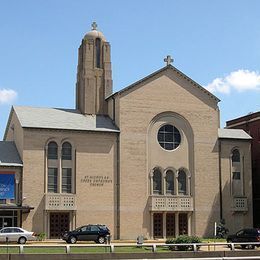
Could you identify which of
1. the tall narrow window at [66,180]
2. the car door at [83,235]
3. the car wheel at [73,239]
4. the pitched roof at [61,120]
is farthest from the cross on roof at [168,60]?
the car wheel at [73,239]

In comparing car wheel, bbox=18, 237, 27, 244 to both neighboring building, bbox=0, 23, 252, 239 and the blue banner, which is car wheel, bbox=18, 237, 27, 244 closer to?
neighboring building, bbox=0, 23, 252, 239

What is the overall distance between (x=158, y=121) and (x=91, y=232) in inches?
621

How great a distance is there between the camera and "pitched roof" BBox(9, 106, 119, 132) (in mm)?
57409

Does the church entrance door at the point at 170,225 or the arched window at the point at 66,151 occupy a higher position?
the arched window at the point at 66,151

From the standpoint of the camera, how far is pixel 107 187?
58.0m

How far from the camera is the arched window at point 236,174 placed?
6344 cm

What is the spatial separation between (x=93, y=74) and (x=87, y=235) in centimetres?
2098

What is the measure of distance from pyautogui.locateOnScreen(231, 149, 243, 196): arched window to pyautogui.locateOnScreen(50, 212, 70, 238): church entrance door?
17602 millimetres

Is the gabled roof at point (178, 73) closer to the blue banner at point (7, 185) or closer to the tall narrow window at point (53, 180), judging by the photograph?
the tall narrow window at point (53, 180)

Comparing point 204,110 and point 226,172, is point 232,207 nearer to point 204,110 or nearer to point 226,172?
point 226,172

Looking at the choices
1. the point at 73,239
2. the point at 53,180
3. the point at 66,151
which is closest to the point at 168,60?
the point at 66,151

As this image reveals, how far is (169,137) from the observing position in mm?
61969

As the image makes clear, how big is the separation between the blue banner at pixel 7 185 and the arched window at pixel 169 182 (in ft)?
50.0

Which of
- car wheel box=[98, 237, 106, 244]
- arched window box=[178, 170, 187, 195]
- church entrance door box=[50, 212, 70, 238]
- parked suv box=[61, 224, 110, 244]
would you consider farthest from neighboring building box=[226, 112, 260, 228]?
parked suv box=[61, 224, 110, 244]
